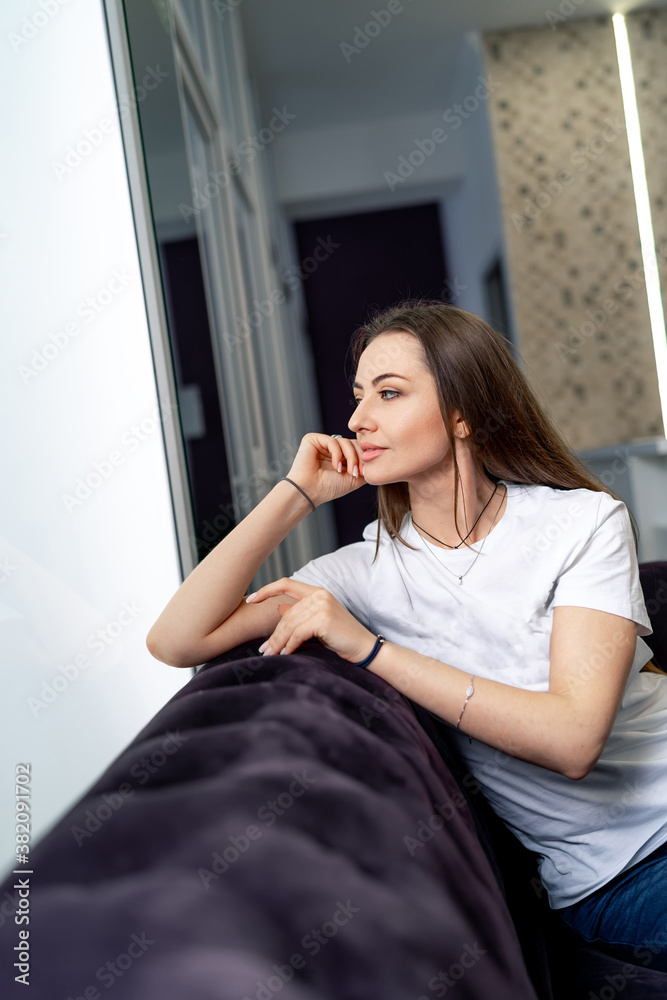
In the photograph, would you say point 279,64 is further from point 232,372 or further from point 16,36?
point 16,36

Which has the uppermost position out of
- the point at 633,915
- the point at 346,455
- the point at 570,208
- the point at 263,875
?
the point at 570,208

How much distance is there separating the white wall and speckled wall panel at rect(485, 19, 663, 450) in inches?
162

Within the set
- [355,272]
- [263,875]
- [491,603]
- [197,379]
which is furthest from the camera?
[355,272]

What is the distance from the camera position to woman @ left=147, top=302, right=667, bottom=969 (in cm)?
106

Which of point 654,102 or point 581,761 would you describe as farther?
point 654,102

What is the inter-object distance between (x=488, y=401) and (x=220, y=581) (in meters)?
0.54

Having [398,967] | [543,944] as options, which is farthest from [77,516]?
[543,944]

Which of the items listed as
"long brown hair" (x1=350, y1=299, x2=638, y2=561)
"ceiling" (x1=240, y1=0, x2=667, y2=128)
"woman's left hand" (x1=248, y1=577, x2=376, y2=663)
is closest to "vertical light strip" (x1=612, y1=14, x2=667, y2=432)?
"ceiling" (x1=240, y1=0, x2=667, y2=128)

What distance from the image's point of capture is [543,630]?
121 centimetres

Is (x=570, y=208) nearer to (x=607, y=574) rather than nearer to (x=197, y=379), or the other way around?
(x=197, y=379)

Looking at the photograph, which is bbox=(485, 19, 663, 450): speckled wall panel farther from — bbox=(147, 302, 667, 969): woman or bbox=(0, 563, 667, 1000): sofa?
bbox=(0, 563, 667, 1000): sofa

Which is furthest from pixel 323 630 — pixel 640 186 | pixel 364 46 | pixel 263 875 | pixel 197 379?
pixel 364 46

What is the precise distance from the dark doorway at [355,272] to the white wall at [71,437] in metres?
5.66

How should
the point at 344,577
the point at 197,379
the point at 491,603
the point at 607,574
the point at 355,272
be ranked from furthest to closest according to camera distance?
the point at 355,272
the point at 197,379
the point at 344,577
the point at 491,603
the point at 607,574
